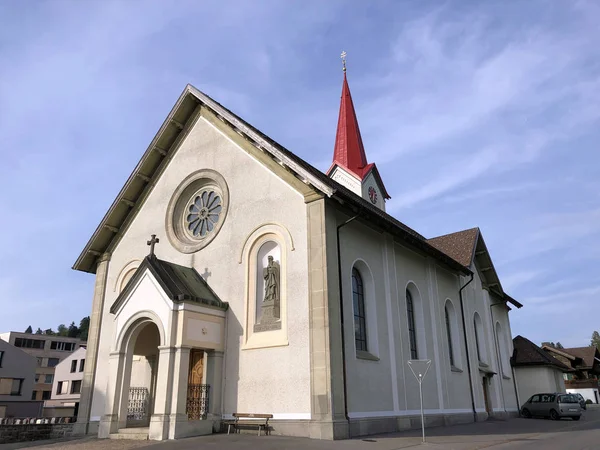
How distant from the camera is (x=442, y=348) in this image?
71.5ft

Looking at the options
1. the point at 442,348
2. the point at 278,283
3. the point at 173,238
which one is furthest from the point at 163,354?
the point at 442,348

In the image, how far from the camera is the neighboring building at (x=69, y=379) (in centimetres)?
6612

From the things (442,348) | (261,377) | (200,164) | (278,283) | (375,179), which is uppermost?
(375,179)

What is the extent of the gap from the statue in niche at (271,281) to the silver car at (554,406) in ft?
64.3

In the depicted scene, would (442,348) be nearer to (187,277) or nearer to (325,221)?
(325,221)

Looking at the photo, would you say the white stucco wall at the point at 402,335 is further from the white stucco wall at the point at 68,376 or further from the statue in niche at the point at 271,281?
the white stucco wall at the point at 68,376

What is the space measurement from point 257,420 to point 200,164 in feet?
32.6

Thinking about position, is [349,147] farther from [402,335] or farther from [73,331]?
[73,331]

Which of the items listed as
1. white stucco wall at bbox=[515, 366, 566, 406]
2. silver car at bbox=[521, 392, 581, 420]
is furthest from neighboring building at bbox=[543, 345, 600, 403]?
silver car at bbox=[521, 392, 581, 420]

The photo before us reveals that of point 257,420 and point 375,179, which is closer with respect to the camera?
point 257,420

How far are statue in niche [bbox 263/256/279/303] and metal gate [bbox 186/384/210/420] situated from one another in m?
3.38

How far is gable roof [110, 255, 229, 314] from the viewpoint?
15.9 metres

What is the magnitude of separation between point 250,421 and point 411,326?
8283 mm

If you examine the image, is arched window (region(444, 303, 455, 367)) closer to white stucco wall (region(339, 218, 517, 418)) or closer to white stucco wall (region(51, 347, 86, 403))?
white stucco wall (region(339, 218, 517, 418))
